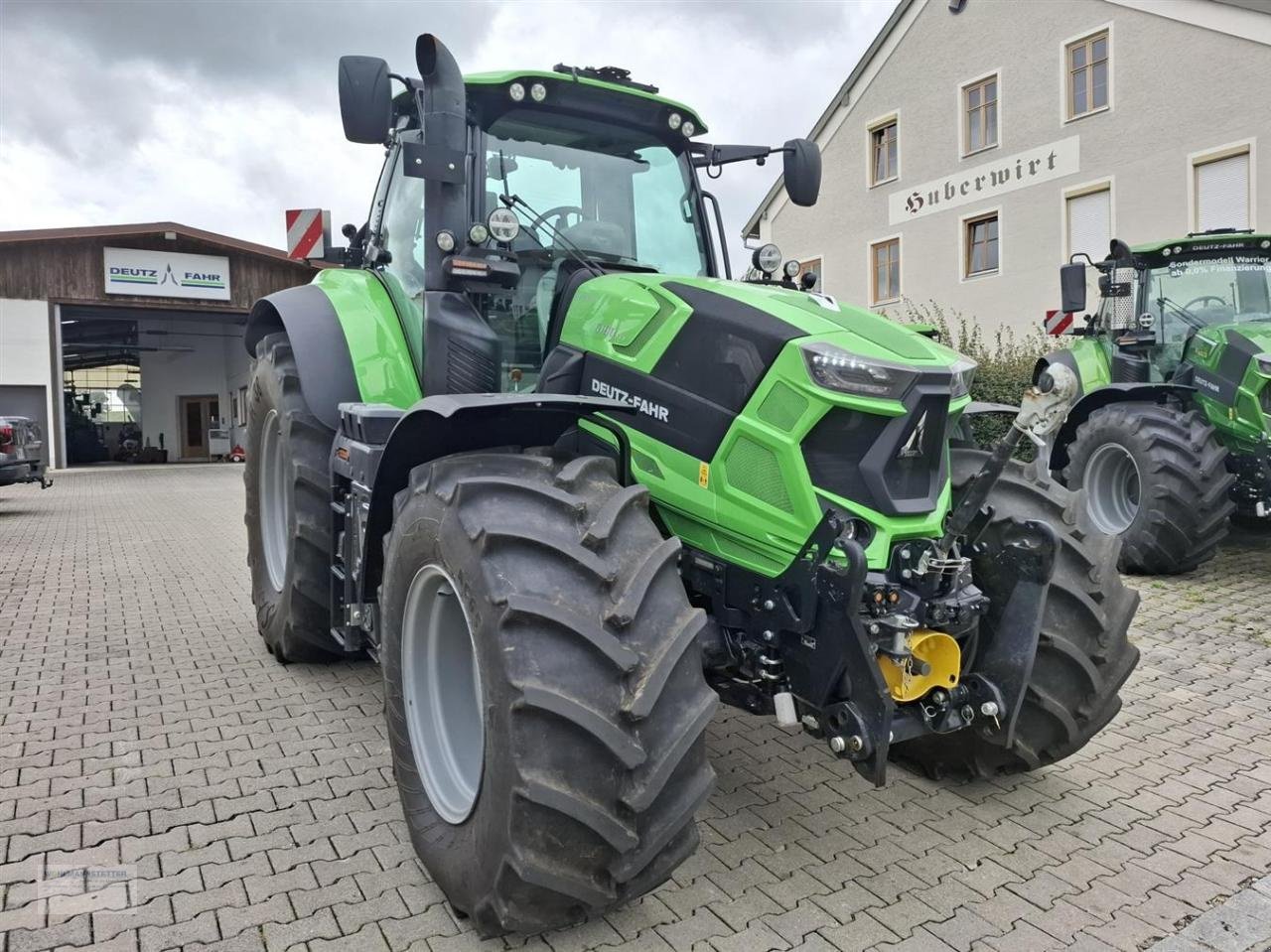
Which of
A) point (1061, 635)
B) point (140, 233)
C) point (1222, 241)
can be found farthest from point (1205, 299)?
point (140, 233)

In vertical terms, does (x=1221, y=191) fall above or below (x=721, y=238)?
above

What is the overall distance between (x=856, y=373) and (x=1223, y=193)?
1499 centimetres

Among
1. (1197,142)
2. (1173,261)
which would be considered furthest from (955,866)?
(1197,142)

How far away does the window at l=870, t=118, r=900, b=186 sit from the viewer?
20.3 meters

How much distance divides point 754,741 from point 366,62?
2.90 meters

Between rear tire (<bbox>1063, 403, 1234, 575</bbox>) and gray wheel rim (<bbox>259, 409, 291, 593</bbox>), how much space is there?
19.2 feet

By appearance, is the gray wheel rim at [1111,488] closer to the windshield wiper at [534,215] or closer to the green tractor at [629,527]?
the green tractor at [629,527]

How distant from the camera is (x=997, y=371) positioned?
481 inches

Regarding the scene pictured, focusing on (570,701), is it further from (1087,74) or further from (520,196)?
(1087,74)

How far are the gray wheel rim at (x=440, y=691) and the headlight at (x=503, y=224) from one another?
1.23 m

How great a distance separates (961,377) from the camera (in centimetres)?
293

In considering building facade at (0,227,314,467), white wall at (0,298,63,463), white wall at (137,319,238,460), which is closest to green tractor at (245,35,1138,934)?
building facade at (0,227,314,467)

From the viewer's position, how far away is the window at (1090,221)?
16.3 metres

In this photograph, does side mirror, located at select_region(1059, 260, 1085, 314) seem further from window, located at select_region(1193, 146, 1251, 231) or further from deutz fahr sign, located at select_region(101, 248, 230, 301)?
deutz fahr sign, located at select_region(101, 248, 230, 301)
